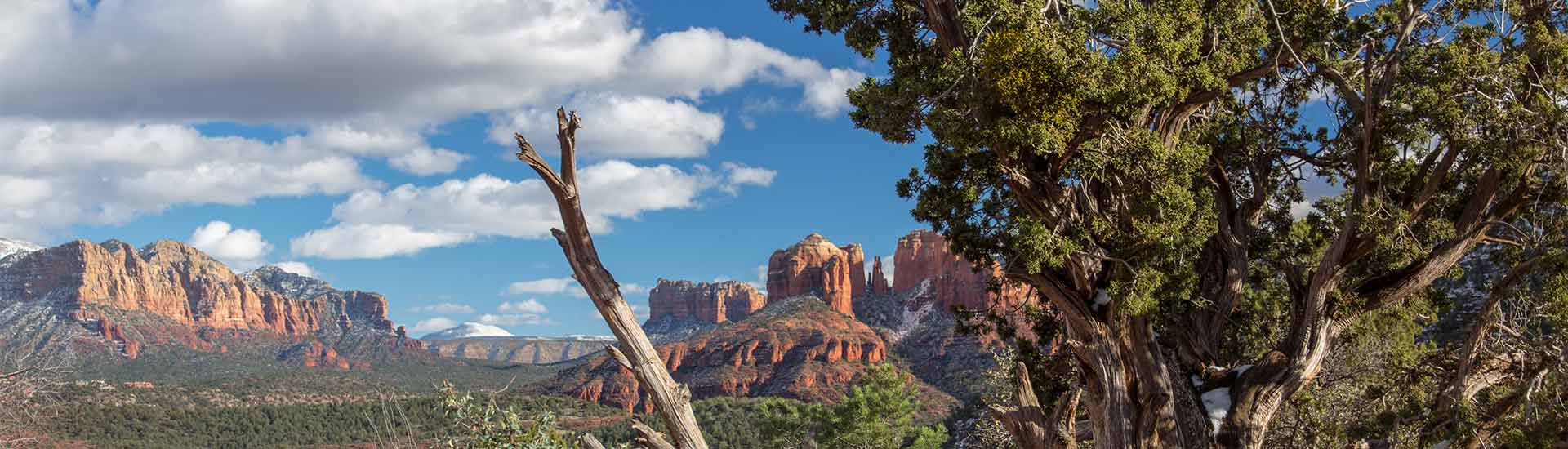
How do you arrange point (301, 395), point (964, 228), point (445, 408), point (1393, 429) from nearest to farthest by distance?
1. point (445, 408)
2. point (964, 228)
3. point (1393, 429)
4. point (301, 395)

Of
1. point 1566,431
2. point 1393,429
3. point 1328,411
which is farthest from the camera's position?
point 1328,411

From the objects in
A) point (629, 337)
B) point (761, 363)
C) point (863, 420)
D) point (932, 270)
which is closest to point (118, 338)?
point (761, 363)

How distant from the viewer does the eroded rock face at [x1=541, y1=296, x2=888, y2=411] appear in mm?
112750

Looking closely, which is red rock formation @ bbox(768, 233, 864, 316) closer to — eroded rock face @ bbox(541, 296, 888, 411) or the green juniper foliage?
eroded rock face @ bbox(541, 296, 888, 411)

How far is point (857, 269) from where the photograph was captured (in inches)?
6949

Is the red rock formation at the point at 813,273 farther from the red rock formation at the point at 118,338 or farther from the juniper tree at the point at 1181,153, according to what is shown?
the juniper tree at the point at 1181,153

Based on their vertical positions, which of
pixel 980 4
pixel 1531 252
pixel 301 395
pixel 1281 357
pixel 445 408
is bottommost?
pixel 445 408

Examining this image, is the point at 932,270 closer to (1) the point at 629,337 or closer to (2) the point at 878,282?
(2) the point at 878,282

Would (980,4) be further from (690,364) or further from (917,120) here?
(690,364)

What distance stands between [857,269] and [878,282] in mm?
4090

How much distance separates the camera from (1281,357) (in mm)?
11836

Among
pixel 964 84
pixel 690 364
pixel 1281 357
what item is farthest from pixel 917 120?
A: pixel 690 364

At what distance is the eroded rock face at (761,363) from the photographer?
113m

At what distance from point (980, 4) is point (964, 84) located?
864 mm
